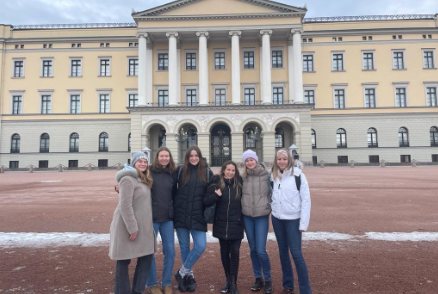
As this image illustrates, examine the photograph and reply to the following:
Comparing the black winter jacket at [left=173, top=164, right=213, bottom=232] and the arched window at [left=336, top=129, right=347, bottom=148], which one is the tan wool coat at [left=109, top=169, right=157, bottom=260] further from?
the arched window at [left=336, top=129, right=347, bottom=148]

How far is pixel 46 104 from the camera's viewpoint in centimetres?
3953

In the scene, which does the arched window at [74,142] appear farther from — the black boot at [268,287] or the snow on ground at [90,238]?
the black boot at [268,287]

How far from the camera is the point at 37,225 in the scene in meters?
7.09

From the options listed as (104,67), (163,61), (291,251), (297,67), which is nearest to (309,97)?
(297,67)

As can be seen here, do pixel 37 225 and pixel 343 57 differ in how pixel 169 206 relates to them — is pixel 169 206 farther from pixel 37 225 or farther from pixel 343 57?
pixel 343 57

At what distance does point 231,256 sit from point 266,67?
32.0 m

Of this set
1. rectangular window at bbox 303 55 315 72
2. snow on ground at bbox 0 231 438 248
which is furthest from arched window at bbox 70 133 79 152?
snow on ground at bbox 0 231 438 248

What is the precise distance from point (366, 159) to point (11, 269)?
1576 inches

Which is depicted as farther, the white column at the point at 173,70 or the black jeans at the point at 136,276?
the white column at the point at 173,70

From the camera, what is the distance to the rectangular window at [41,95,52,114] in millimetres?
39500

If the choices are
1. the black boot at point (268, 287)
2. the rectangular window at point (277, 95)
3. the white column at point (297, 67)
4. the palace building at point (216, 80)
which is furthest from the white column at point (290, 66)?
the black boot at point (268, 287)

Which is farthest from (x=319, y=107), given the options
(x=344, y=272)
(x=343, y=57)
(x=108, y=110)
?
(x=344, y=272)

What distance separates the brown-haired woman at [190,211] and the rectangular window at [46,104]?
42402 mm

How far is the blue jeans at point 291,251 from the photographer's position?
3529 millimetres
